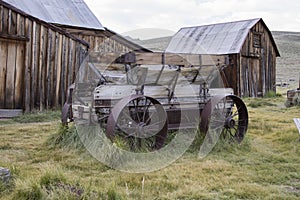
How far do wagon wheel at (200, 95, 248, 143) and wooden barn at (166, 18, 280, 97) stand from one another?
11378 millimetres

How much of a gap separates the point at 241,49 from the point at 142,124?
47.1 ft

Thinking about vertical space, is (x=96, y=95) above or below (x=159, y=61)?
below

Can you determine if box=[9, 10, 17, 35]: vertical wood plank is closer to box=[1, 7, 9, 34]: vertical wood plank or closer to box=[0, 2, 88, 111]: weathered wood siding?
box=[0, 2, 88, 111]: weathered wood siding

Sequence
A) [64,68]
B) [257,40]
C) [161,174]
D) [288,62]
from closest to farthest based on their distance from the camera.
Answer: [161,174]
[64,68]
[257,40]
[288,62]

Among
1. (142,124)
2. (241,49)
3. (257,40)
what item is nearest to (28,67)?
(142,124)

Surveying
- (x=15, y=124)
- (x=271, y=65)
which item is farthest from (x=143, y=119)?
(x=271, y=65)

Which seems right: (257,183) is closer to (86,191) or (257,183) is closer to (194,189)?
(194,189)

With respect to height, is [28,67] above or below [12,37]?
below

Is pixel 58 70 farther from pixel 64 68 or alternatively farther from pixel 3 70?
pixel 3 70

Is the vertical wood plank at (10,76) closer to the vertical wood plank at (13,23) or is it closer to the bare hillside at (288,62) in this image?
the vertical wood plank at (13,23)

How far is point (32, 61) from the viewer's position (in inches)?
397

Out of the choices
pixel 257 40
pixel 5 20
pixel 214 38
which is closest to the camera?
pixel 5 20

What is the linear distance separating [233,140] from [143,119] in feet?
6.22

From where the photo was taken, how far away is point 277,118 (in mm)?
10375
